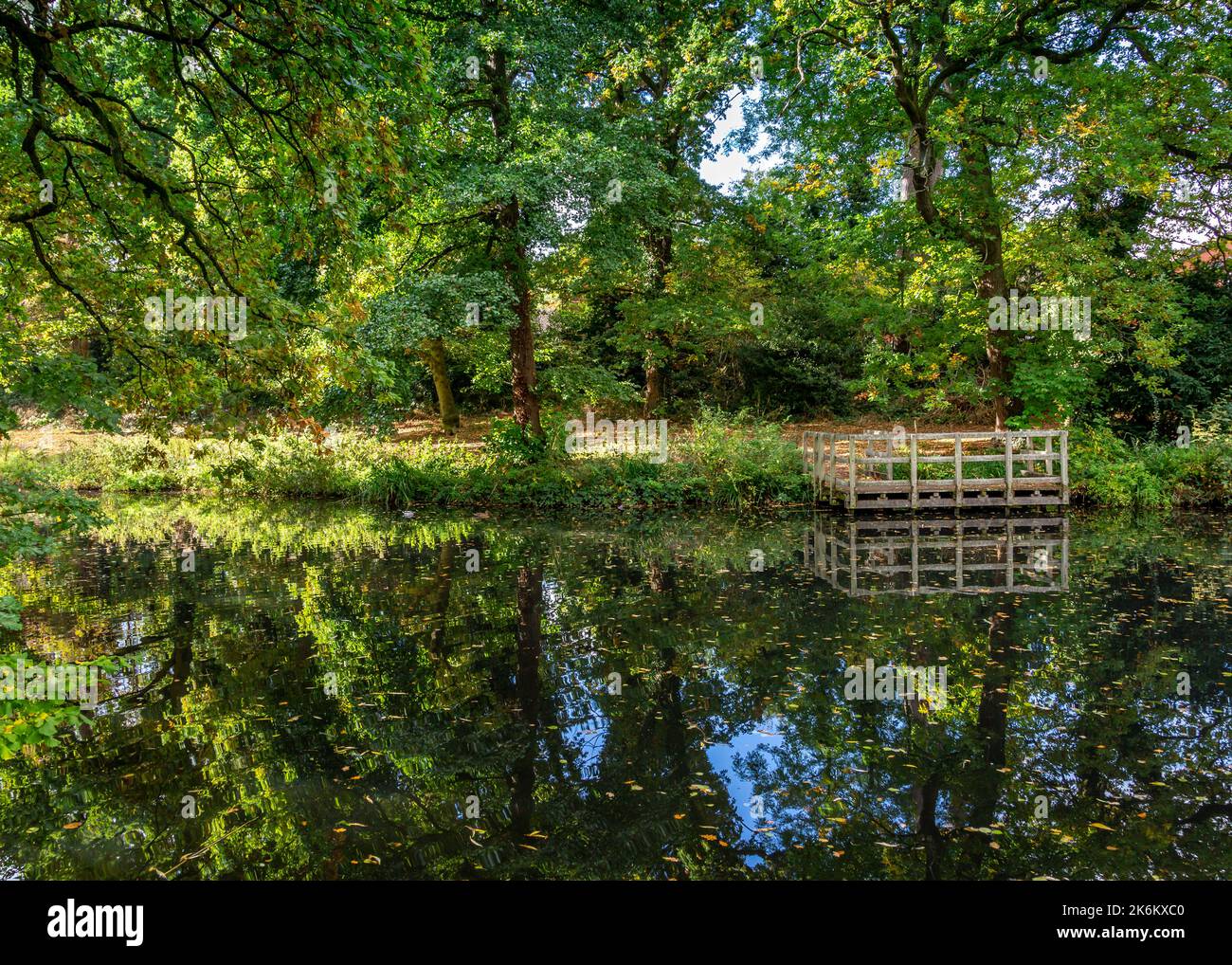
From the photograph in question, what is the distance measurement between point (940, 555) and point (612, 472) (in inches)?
327

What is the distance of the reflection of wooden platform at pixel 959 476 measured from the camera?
1730 centimetres

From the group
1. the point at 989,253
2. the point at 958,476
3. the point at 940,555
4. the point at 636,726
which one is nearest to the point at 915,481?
the point at 958,476

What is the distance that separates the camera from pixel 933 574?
1130 centimetres

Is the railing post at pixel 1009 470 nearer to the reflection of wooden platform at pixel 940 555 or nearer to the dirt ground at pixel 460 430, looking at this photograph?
the reflection of wooden platform at pixel 940 555

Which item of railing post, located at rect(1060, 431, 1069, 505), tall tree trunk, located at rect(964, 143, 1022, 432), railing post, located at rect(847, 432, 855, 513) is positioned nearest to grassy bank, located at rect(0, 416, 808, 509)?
railing post, located at rect(847, 432, 855, 513)

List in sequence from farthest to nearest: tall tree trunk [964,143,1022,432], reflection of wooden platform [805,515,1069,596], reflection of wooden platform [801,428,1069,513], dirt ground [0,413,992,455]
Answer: dirt ground [0,413,992,455] → reflection of wooden platform [801,428,1069,513] → tall tree trunk [964,143,1022,432] → reflection of wooden platform [805,515,1069,596]

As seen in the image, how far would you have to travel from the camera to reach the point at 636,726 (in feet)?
19.8

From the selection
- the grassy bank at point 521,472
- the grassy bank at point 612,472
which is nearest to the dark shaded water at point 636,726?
the grassy bank at point 612,472

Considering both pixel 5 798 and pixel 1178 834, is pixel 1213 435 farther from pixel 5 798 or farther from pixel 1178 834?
pixel 5 798

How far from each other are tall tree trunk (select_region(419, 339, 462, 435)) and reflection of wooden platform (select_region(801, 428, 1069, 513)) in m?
12.7

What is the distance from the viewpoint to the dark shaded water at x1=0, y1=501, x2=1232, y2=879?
434 cm

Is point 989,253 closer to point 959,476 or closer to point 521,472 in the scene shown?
point 959,476

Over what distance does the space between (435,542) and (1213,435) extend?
17.0m

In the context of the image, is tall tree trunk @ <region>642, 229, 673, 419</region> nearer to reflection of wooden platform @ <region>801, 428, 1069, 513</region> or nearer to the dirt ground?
the dirt ground
